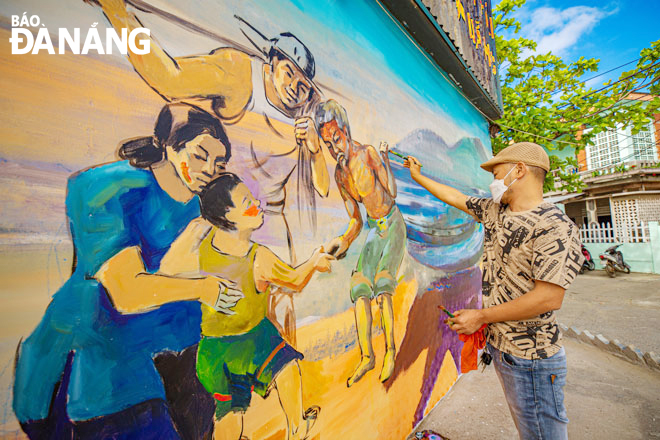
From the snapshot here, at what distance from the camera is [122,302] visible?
93 centimetres

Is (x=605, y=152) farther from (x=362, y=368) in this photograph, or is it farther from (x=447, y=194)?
(x=362, y=368)

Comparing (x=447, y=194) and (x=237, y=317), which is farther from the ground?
(x=447, y=194)

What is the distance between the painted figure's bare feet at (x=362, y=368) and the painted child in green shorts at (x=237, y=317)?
0.43 m

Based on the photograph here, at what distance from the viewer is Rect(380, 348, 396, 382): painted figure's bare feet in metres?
2.04

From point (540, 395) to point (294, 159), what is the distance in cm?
166

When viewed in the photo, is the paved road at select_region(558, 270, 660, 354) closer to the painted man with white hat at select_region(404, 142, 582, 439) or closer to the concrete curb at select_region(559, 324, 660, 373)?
the concrete curb at select_region(559, 324, 660, 373)

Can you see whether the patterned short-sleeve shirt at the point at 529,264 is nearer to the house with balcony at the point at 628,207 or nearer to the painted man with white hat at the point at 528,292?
the painted man with white hat at the point at 528,292

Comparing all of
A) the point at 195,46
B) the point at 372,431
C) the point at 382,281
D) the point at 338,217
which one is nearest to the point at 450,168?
the point at 382,281

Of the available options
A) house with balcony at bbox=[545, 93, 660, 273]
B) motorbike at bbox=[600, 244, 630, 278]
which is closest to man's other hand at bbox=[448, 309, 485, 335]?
motorbike at bbox=[600, 244, 630, 278]

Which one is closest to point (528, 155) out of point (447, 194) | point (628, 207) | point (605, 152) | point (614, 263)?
point (447, 194)

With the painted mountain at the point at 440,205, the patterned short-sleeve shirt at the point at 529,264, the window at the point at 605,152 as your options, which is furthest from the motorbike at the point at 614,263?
the patterned short-sleeve shirt at the point at 529,264

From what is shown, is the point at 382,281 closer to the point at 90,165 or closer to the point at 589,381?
the point at 90,165

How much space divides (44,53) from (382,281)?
6.19ft

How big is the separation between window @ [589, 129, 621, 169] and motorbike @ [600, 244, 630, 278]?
8.89 metres
